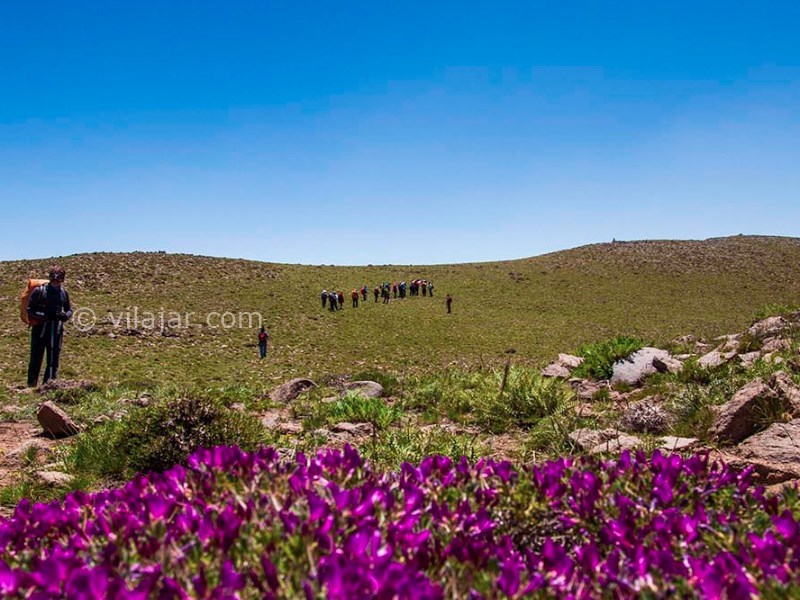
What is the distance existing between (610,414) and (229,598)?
21.1 feet

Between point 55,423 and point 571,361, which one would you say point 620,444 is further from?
point 571,361

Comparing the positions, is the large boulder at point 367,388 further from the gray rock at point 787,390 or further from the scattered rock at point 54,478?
the gray rock at point 787,390

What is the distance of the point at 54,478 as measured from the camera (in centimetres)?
515

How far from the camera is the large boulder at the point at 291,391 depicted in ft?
31.4

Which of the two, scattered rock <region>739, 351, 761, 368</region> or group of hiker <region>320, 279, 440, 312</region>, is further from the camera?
group of hiker <region>320, 279, 440, 312</region>

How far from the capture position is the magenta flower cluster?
1.71 metres

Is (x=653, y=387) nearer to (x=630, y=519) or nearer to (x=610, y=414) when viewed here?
(x=610, y=414)

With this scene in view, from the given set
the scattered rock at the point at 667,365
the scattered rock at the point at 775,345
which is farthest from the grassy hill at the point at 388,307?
the scattered rock at the point at 775,345

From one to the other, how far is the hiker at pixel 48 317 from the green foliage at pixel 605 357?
994 centimetres

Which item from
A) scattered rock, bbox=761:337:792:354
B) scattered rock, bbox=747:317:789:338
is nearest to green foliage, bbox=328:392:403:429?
scattered rock, bbox=761:337:792:354

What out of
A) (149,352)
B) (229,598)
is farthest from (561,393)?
(149,352)

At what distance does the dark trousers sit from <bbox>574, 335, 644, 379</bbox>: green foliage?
10548 mm

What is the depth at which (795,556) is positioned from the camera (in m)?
1.93

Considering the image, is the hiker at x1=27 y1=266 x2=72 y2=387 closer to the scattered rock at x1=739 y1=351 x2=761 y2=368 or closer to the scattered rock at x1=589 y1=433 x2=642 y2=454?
the scattered rock at x1=589 y1=433 x2=642 y2=454
